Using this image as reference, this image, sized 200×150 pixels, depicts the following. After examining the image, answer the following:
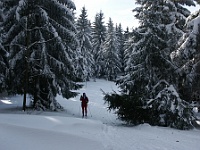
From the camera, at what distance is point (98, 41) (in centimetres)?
5778

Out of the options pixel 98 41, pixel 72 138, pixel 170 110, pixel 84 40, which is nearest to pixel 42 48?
pixel 170 110

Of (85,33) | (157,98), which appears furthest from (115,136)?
(85,33)

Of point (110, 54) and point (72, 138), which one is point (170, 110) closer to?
point (72, 138)

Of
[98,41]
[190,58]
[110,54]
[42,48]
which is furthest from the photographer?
[98,41]

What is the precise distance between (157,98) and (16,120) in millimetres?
7542

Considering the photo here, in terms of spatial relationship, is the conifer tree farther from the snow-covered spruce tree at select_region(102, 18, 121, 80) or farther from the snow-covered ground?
the snow-covered ground

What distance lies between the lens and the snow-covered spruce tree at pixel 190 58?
14.1 metres

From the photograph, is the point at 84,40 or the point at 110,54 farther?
the point at 110,54

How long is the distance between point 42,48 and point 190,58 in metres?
9.42

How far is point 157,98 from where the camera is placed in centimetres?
1392

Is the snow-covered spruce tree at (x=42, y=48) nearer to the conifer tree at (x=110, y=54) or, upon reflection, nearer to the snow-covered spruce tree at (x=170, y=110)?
the snow-covered spruce tree at (x=170, y=110)

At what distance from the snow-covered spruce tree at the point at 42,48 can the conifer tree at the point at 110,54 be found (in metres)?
35.6

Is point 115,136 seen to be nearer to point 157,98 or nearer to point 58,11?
point 157,98

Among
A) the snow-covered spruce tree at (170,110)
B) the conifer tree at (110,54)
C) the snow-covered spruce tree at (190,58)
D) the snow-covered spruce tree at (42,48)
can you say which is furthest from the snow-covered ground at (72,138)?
the conifer tree at (110,54)
